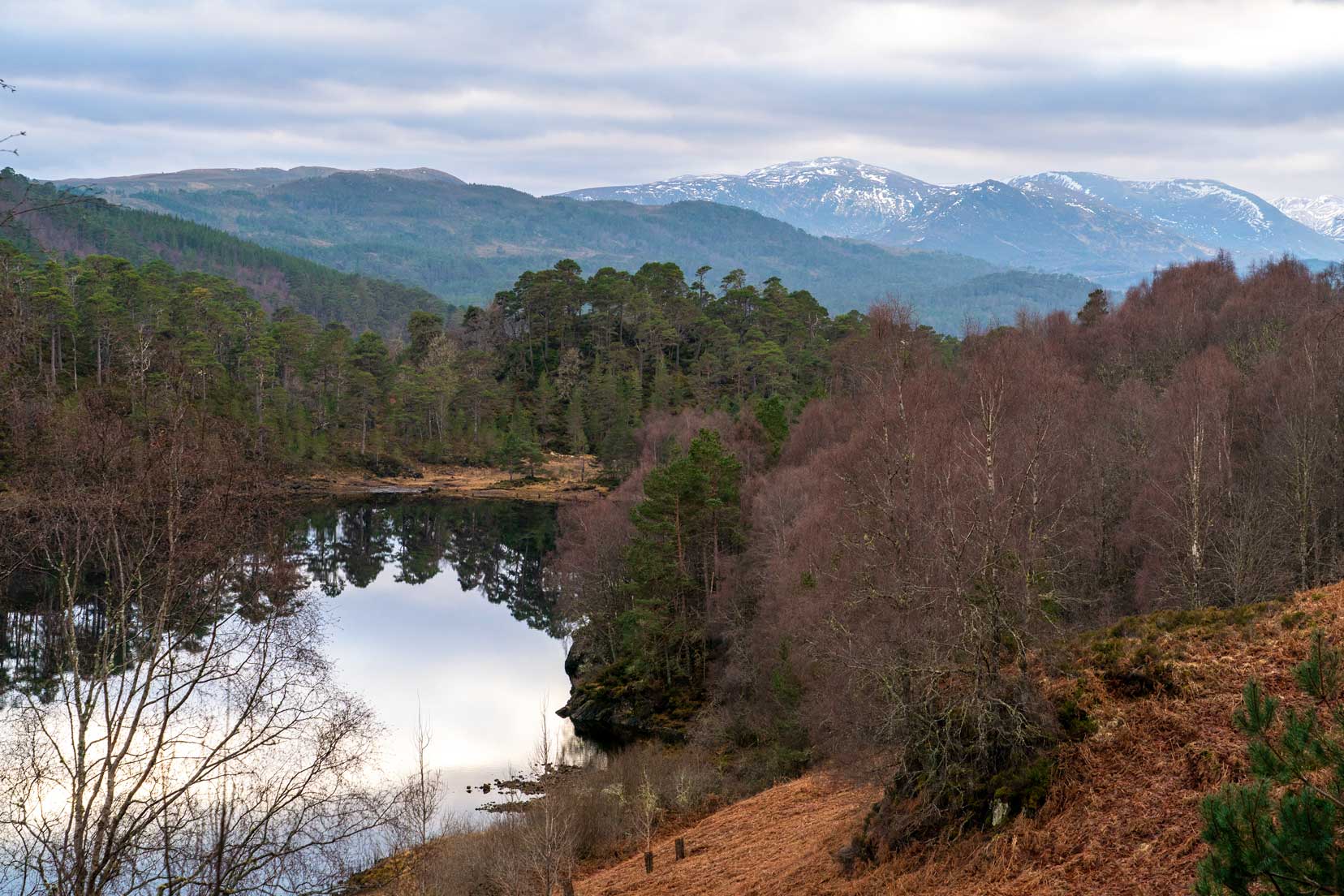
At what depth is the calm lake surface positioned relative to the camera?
35188 mm

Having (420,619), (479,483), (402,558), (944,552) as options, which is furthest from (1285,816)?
(479,483)

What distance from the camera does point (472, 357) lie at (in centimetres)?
11219

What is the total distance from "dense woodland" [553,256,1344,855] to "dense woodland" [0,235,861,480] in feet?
117

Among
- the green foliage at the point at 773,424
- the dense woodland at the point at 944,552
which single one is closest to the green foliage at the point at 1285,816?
the dense woodland at the point at 944,552

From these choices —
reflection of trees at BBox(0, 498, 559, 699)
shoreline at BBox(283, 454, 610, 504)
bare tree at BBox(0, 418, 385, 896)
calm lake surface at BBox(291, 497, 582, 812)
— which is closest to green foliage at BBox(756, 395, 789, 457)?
reflection of trees at BBox(0, 498, 559, 699)

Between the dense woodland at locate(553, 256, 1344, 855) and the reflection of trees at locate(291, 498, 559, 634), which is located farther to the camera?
the reflection of trees at locate(291, 498, 559, 634)

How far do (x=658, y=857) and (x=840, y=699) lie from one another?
215 inches

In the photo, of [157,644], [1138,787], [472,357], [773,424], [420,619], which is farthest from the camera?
[472,357]

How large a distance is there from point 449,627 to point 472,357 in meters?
65.5

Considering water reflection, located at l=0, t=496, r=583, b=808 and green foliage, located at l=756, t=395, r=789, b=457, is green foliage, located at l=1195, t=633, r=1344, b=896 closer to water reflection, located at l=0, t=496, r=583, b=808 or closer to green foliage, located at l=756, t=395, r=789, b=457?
water reflection, located at l=0, t=496, r=583, b=808

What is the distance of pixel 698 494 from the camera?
128ft

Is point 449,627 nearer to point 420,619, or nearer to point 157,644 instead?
point 420,619

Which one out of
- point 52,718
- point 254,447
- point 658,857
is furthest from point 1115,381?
point 52,718

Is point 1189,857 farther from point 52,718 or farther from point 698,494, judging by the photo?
point 698,494
